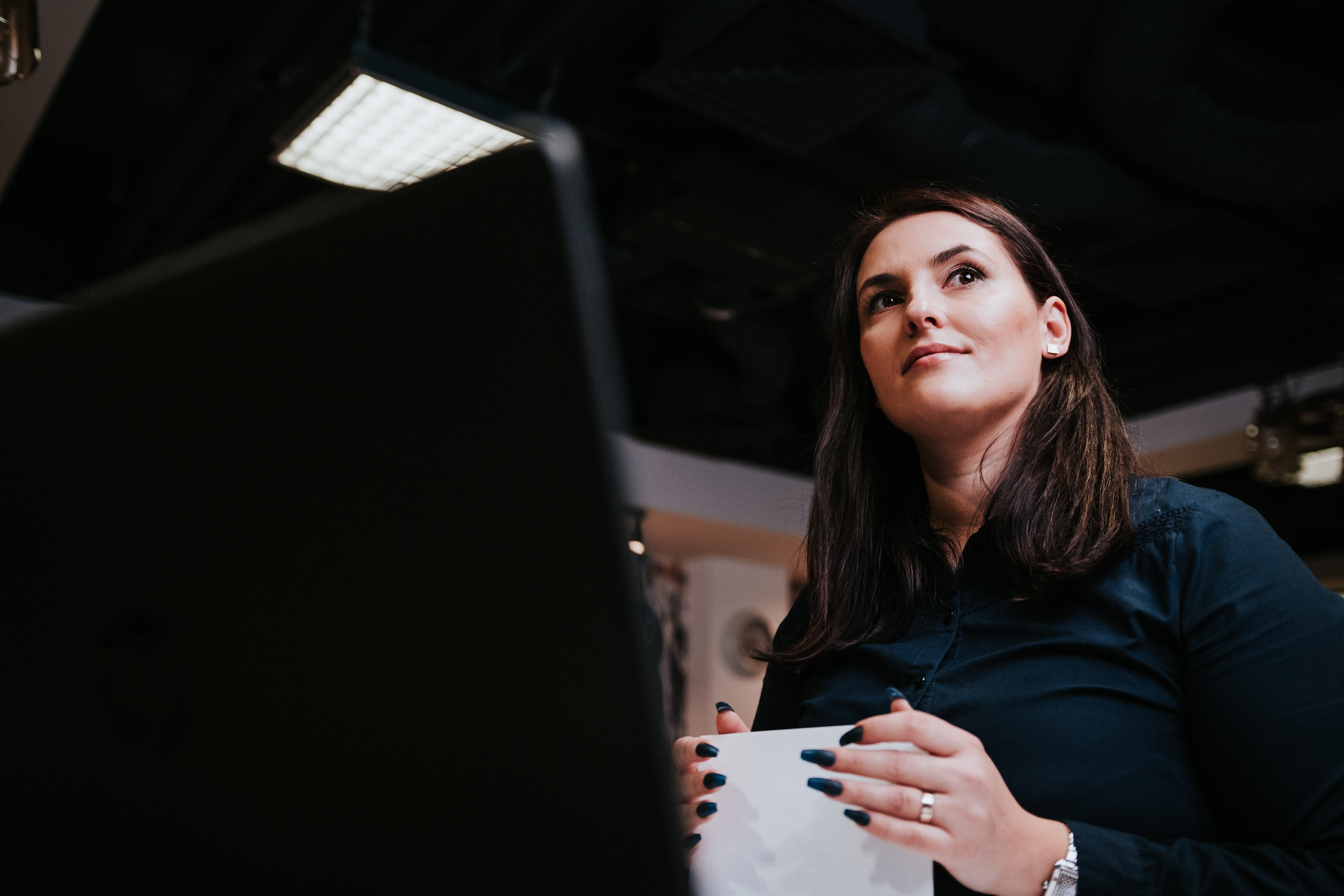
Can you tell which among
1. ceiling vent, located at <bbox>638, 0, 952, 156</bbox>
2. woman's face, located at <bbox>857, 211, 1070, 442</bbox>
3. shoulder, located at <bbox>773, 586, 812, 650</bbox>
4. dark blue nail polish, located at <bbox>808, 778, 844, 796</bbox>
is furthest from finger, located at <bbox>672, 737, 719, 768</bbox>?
ceiling vent, located at <bbox>638, 0, 952, 156</bbox>

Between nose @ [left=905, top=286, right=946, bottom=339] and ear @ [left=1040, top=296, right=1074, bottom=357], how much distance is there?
14 cm

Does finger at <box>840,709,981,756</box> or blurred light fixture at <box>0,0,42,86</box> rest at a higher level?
blurred light fixture at <box>0,0,42,86</box>

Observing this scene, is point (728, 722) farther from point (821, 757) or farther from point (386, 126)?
point (386, 126)

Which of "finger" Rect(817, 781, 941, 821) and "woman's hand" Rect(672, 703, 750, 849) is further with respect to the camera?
"woman's hand" Rect(672, 703, 750, 849)

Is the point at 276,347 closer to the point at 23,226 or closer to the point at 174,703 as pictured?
the point at 174,703

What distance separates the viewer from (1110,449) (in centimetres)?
109

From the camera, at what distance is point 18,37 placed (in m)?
1.63

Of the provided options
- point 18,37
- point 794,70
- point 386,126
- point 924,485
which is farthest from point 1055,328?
point 386,126

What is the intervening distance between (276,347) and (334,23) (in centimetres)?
321

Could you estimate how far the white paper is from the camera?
0.75 meters

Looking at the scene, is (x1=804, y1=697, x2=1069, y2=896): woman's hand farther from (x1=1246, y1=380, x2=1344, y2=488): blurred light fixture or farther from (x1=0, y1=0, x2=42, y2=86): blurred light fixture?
(x1=1246, y1=380, x2=1344, y2=488): blurred light fixture

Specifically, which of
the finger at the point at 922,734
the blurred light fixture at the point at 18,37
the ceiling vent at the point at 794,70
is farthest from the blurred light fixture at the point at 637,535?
the ceiling vent at the point at 794,70

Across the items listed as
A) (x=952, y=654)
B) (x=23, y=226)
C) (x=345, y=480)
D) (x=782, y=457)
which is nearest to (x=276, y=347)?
(x=345, y=480)

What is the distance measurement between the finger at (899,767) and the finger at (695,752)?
139 millimetres
